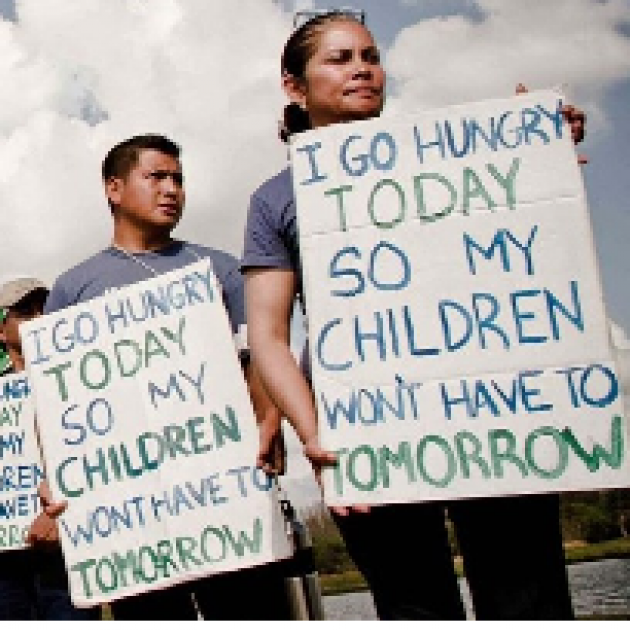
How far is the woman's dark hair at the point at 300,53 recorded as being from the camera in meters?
2.21

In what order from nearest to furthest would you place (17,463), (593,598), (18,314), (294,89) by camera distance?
(294,89) → (17,463) → (18,314) → (593,598)

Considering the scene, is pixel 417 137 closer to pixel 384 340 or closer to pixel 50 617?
pixel 384 340

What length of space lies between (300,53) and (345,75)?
152mm

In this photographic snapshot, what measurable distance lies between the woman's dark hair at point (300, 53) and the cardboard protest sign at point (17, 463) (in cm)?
155

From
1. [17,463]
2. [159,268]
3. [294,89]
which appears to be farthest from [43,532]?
[294,89]

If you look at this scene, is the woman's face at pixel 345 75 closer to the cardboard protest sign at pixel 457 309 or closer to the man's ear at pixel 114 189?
the cardboard protest sign at pixel 457 309

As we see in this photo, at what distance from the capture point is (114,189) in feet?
9.66

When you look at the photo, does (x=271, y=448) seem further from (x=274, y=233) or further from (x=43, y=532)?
(x=43, y=532)

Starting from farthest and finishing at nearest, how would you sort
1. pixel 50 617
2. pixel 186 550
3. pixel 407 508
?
pixel 50 617
pixel 186 550
pixel 407 508

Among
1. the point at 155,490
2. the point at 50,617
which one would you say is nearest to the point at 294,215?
the point at 155,490

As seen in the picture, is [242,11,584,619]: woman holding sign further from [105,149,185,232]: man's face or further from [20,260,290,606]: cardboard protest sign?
[105,149,185,232]: man's face

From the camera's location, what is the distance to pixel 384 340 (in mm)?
1979

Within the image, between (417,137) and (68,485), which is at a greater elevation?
(417,137)
